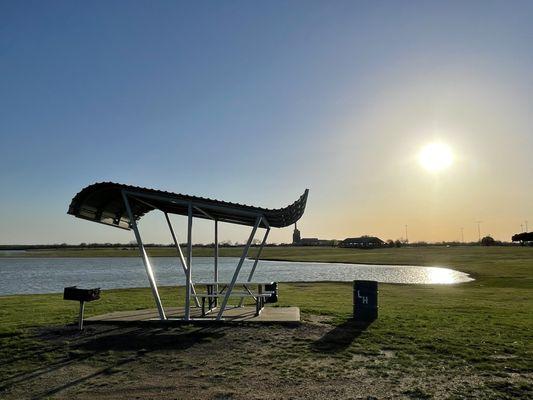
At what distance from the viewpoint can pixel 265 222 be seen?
45.9 feet

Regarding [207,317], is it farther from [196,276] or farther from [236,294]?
[196,276]

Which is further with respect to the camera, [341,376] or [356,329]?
[356,329]

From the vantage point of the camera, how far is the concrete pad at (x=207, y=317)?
39.8 feet

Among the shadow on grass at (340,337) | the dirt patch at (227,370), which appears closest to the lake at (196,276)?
the dirt patch at (227,370)

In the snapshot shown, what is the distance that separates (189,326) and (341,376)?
524 cm

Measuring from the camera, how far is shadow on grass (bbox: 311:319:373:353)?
974 cm

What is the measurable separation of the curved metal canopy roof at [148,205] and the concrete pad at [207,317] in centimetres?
270

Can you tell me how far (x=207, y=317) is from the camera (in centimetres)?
1275

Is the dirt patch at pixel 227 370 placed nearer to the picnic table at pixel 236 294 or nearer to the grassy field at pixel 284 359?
the grassy field at pixel 284 359

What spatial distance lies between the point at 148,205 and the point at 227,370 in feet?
23.6

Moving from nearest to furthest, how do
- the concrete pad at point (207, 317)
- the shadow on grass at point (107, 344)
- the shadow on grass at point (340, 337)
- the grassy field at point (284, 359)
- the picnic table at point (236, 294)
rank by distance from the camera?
the grassy field at point (284, 359), the shadow on grass at point (107, 344), the shadow on grass at point (340, 337), the concrete pad at point (207, 317), the picnic table at point (236, 294)

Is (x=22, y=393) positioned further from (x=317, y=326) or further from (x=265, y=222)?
(x=265, y=222)

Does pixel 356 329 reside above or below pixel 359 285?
below

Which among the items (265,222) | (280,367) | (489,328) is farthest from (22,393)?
(489,328)
